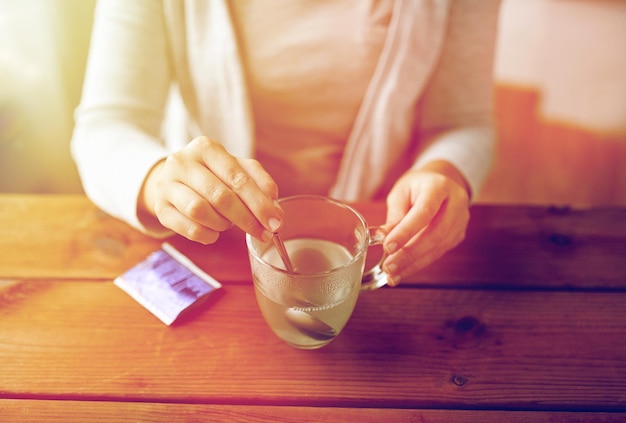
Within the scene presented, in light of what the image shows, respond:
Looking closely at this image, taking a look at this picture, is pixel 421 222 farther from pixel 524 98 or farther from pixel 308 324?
pixel 524 98

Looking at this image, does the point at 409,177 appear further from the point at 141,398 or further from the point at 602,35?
the point at 602,35

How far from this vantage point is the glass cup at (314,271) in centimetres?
46

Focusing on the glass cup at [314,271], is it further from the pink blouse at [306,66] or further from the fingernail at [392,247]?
the pink blouse at [306,66]

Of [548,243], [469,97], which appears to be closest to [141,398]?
[548,243]

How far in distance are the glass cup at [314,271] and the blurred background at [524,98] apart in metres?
1.00

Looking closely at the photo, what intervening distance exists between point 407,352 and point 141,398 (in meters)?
0.26

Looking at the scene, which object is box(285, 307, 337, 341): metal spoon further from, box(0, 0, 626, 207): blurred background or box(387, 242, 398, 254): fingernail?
box(0, 0, 626, 207): blurred background

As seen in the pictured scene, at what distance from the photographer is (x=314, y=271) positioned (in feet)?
1.73

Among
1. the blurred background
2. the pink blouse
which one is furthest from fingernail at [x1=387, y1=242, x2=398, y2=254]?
the blurred background

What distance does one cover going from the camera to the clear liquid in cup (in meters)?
0.46

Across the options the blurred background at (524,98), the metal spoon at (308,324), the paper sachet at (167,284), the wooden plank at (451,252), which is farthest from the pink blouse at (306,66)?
the blurred background at (524,98)

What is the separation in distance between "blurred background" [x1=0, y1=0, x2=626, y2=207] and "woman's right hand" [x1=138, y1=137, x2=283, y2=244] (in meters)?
0.93

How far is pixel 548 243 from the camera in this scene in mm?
682

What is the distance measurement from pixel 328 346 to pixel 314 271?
8 centimetres
